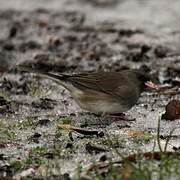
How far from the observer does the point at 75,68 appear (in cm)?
952

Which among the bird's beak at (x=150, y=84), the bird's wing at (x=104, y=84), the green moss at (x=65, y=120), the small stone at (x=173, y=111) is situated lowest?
the green moss at (x=65, y=120)

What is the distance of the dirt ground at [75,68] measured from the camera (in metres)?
5.32

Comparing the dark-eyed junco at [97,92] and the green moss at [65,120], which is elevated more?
the dark-eyed junco at [97,92]

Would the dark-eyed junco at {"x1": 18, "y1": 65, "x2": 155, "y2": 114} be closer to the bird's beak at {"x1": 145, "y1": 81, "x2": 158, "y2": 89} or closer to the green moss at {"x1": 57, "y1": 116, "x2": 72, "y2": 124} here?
the green moss at {"x1": 57, "y1": 116, "x2": 72, "y2": 124}

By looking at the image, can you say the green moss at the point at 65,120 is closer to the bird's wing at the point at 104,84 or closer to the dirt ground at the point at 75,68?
the dirt ground at the point at 75,68

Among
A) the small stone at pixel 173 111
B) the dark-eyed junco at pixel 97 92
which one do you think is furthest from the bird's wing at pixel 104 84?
the small stone at pixel 173 111

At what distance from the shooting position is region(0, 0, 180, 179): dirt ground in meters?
5.32

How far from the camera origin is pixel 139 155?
4.61 m

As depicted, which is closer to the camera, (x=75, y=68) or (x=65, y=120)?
(x=65, y=120)

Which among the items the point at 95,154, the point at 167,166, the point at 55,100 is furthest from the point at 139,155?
the point at 55,100

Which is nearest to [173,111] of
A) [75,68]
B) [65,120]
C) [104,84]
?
[104,84]

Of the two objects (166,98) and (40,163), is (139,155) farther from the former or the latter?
(166,98)

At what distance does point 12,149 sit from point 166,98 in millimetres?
2584

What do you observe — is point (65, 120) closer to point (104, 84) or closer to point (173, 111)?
point (104, 84)
